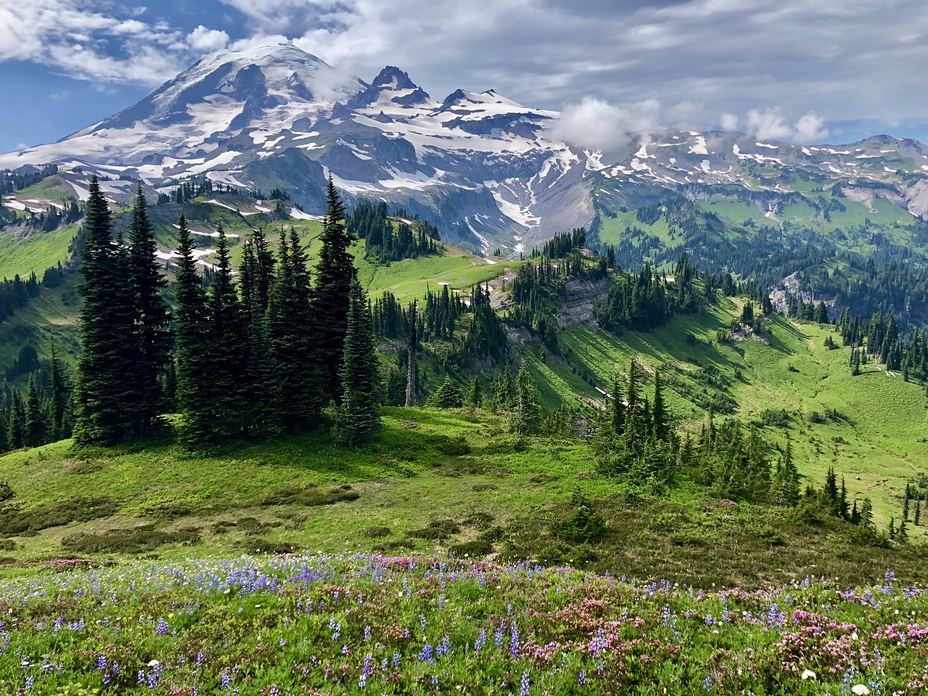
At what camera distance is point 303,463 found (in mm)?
43156

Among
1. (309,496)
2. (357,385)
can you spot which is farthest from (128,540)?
(357,385)

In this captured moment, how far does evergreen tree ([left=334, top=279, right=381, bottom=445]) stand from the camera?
47188 mm

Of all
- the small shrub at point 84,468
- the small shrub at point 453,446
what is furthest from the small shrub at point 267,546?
the small shrub at point 84,468

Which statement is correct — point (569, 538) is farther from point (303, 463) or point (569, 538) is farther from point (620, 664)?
point (303, 463)

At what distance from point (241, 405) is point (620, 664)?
46074mm

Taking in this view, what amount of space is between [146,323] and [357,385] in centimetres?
2419

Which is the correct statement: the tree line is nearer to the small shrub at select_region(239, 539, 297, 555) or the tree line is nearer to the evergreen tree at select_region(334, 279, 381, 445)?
the evergreen tree at select_region(334, 279, 381, 445)

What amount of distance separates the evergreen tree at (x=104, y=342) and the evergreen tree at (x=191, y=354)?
5791mm

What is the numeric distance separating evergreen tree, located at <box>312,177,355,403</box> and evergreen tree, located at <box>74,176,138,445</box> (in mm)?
18369

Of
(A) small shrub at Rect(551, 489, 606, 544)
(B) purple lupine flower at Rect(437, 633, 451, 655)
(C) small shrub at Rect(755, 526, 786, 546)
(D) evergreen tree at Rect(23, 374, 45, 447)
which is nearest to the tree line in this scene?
(A) small shrub at Rect(551, 489, 606, 544)

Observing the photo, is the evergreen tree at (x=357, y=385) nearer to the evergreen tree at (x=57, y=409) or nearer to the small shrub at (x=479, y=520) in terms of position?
the small shrub at (x=479, y=520)

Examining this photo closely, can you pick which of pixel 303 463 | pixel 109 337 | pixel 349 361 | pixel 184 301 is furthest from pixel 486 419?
pixel 109 337

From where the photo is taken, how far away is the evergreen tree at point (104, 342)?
48.8m

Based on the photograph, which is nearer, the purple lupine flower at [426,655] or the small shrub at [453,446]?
the purple lupine flower at [426,655]
